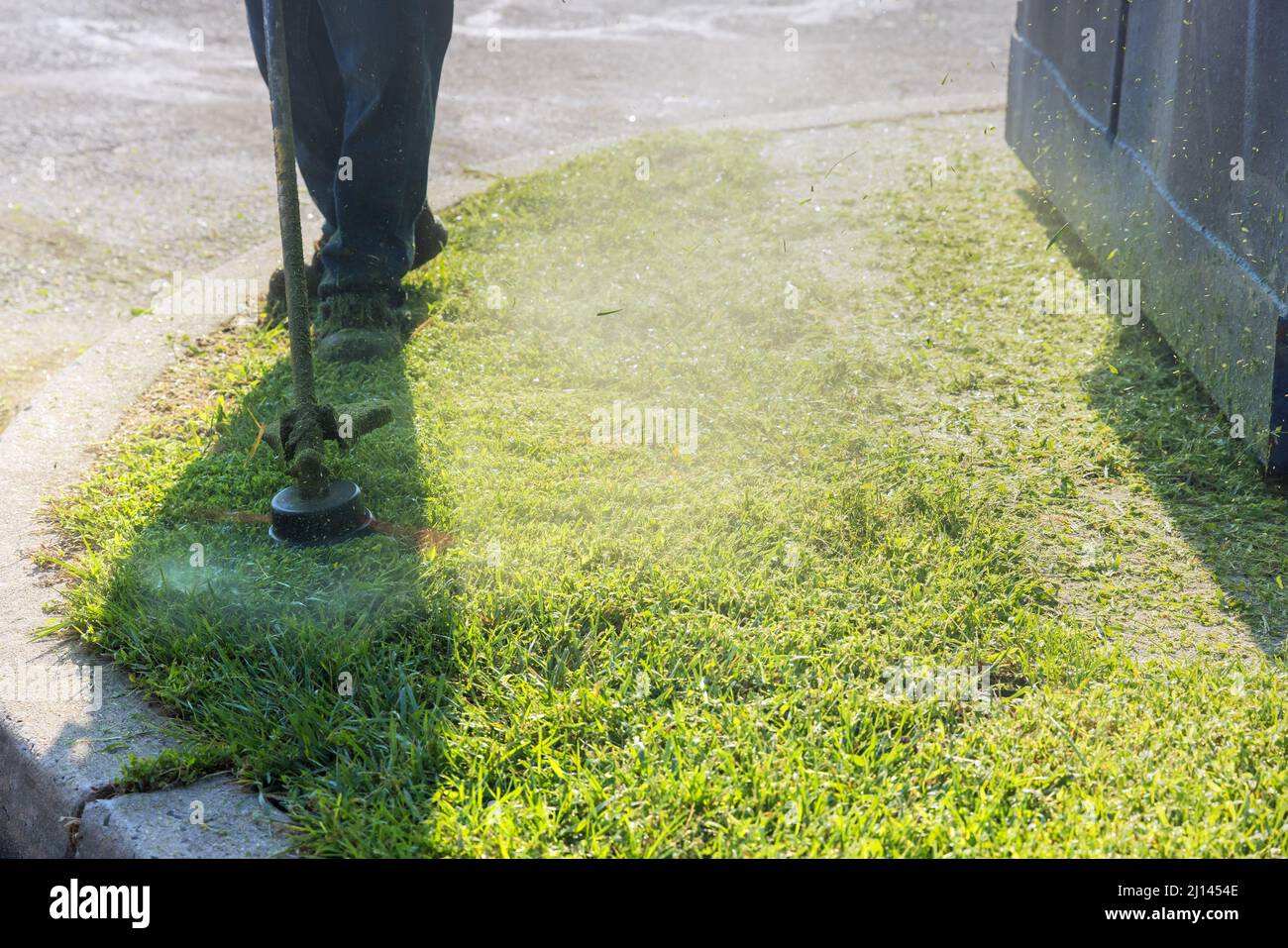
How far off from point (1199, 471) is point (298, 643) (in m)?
2.09

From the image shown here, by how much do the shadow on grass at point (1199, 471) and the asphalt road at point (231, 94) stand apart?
3047mm

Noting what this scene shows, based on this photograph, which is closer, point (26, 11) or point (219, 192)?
point (219, 192)

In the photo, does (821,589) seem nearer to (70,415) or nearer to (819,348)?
(819,348)

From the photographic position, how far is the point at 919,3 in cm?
950

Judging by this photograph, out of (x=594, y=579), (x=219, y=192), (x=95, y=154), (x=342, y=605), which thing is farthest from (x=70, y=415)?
(x=95, y=154)

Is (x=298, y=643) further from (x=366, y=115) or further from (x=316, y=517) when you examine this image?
(x=366, y=115)

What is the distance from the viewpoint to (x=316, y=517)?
280 cm

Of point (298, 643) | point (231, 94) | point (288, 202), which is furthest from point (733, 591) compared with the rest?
point (231, 94)

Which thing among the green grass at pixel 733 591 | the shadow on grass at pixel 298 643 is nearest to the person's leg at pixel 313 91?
the green grass at pixel 733 591

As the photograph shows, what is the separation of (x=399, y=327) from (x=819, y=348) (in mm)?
1260

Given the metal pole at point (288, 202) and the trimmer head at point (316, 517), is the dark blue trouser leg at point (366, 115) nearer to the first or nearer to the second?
the metal pole at point (288, 202)

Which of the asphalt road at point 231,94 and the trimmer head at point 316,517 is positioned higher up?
the asphalt road at point 231,94

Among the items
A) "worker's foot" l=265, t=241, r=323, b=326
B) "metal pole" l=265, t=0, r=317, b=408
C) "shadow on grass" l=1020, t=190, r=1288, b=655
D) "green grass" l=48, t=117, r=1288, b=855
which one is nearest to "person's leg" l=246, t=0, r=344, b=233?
"worker's foot" l=265, t=241, r=323, b=326

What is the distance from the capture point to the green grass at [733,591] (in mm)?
2117
